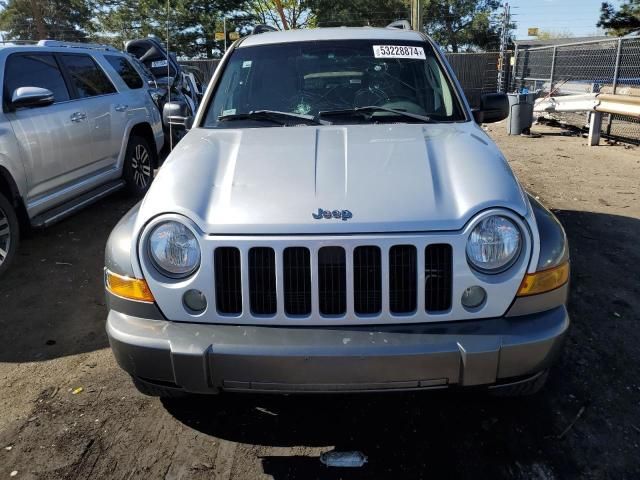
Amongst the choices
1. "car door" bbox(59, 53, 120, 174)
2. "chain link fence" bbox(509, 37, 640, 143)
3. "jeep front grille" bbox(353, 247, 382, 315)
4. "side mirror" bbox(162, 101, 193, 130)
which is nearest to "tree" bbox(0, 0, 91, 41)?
"chain link fence" bbox(509, 37, 640, 143)

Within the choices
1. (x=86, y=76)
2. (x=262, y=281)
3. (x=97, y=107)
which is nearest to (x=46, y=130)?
(x=97, y=107)

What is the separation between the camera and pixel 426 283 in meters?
2.31

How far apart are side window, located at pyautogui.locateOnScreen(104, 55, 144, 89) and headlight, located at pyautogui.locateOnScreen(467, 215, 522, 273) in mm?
6080

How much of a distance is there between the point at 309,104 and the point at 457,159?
1279 millimetres

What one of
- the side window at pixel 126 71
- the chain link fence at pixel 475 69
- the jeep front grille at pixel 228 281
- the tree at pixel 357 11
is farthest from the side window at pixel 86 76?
the tree at pixel 357 11

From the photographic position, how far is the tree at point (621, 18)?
24469 millimetres

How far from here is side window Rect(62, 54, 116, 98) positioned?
598 centimetres

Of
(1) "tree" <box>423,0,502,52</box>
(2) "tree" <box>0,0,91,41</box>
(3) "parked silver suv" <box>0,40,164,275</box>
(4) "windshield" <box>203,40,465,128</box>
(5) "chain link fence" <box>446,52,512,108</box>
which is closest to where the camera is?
(4) "windshield" <box>203,40,465,128</box>

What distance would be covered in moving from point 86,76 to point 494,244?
5.55m

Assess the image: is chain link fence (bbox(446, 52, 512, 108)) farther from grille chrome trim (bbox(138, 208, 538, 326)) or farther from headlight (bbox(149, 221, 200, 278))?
headlight (bbox(149, 221, 200, 278))

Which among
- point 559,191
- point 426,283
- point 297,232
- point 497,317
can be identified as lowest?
point 559,191

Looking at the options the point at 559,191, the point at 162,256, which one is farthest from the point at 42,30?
the point at 162,256

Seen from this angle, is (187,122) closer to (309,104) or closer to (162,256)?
(309,104)

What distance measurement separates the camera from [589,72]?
13477 millimetres
